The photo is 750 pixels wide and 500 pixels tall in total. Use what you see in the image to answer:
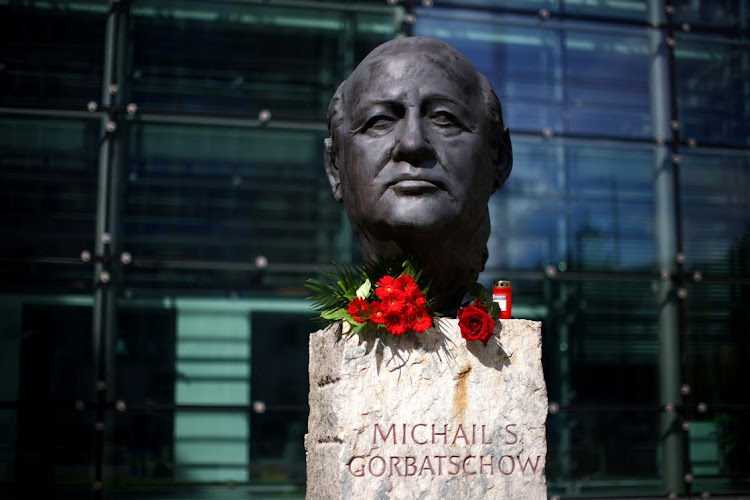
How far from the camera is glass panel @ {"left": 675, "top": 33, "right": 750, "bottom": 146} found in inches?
365

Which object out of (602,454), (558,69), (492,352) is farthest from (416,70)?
(602,454)

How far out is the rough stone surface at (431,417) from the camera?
3.82 meters

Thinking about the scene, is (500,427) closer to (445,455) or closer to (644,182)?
(445,455)

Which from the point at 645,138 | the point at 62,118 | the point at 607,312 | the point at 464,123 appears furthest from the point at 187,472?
the point at 645,138

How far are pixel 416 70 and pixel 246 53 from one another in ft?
15.4

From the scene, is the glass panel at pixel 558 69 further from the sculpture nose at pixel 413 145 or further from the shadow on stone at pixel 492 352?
the shadow on stone at pixel 492 352

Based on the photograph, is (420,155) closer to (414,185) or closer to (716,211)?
(414,185)

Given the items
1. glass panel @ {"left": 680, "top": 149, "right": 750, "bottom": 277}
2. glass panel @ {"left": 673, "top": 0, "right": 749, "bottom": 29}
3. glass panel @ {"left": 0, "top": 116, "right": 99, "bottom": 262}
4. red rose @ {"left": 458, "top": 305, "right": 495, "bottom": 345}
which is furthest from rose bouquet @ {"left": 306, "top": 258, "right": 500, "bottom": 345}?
glass panel @ {"left": 673, "top": 0, "right": 749, "bottom": 29}

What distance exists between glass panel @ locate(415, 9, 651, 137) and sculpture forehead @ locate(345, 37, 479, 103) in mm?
4621

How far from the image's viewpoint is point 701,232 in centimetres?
915

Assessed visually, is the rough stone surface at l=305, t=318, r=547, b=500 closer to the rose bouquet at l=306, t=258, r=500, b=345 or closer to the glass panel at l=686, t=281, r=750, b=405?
the rose bouquet at l=306, t=258, r=500, b=345

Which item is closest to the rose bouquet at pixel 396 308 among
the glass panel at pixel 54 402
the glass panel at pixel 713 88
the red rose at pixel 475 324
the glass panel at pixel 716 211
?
the red rose at pixel 475 324

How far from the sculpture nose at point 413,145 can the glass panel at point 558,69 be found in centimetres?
497

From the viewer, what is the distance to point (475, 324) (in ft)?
12.8
